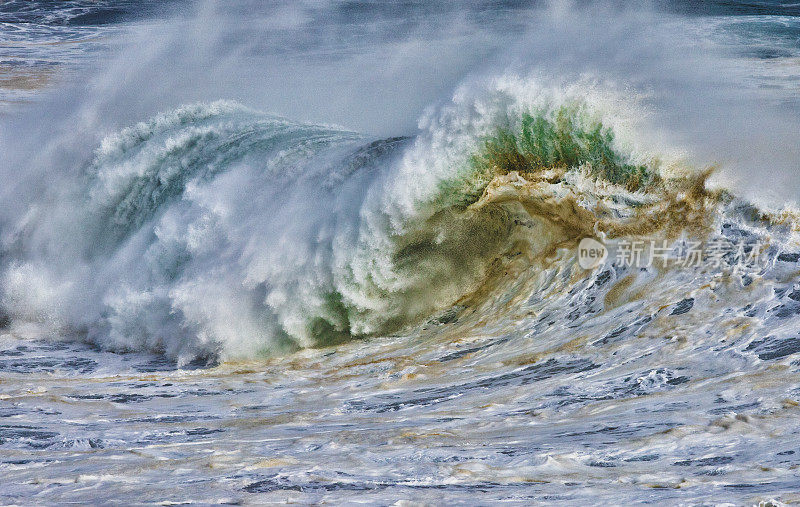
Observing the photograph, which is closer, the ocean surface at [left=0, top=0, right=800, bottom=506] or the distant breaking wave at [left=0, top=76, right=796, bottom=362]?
the ocean surface at [left=0, top=0, right=800, bottom=506]

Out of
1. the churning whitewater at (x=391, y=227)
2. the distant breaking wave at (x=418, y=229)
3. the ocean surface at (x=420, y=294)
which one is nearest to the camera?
the ocean surface at (x=420, y=294)

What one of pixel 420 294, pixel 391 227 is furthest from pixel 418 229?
pixel 420 294

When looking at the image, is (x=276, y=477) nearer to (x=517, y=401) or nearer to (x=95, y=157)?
(x=517, y=401)

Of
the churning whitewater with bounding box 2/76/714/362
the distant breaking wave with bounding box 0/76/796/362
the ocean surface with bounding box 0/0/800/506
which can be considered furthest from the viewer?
the churning whitewater with bounding box 2/76/714/362

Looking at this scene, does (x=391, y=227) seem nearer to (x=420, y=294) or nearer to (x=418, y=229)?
(x=418, y=229)

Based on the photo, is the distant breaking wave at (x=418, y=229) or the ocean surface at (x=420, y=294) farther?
the distant breaking wave at (x=418, y=229)

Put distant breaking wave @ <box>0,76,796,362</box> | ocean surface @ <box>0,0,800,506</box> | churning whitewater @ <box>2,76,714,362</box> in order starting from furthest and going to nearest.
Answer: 1. churning whitewater @ <box>2,76,714,362</box>
2. distant breaking wave @ <box>0,76,796,362</box>
3. ocean surface @ <box>0,0,800,506</box>

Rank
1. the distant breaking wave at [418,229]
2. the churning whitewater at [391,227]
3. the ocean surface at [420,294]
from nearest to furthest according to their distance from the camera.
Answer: the ocean surface at [420,294] < the distant breaking wave at [418,229] < the churning whitewater at [391,227]
